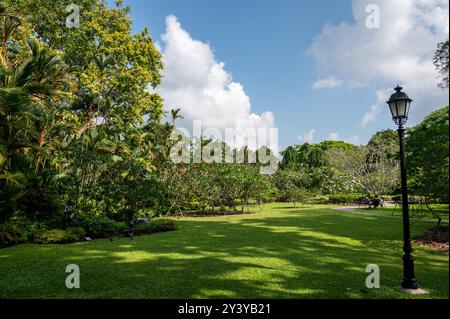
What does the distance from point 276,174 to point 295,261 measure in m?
32.9

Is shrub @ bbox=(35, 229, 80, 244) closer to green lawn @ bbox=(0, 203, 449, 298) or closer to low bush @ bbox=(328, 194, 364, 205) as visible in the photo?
green lawn @ bbox=(0, 203, 449, 298)

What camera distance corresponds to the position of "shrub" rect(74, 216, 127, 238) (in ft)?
35.8

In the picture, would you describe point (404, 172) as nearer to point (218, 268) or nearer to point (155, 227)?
point (218, 268)

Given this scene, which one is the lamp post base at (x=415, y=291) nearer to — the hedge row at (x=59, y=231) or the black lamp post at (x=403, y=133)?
the black lamp post at (x=403, y=133)

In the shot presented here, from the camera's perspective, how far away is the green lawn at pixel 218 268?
4.80m

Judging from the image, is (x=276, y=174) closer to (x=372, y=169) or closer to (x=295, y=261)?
(x=372, y=169)

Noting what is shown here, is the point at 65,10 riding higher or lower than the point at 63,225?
higher

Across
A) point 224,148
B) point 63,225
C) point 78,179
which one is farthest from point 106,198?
point 224,148

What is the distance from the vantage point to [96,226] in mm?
11070

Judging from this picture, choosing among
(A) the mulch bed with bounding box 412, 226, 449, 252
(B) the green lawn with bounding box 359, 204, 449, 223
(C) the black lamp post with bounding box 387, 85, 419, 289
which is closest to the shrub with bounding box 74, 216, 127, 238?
(C) the black lamp post with bounding box 387, 85, 419, 289

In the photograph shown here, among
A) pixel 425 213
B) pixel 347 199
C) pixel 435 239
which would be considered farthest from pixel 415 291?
pixel 347 199
